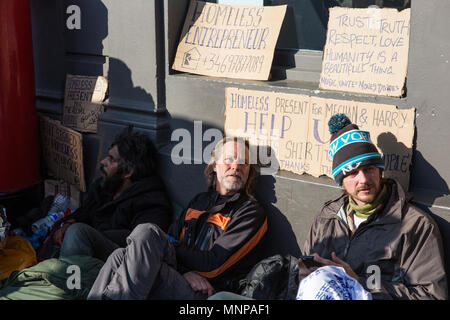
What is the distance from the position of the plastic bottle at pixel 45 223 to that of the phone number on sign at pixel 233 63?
6.30 feet

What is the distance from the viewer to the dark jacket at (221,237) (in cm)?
400

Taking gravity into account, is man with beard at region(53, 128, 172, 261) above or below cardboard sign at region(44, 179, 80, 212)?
above

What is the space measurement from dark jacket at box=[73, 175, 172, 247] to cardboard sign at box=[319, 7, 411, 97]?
153cm

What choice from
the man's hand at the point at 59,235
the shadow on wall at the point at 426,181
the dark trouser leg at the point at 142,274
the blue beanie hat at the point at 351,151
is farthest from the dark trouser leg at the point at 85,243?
the shadow on wall at the point at 426,181

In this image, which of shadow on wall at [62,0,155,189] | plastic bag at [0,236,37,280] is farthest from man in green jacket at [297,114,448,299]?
plastic bag at [0,236,37,280]

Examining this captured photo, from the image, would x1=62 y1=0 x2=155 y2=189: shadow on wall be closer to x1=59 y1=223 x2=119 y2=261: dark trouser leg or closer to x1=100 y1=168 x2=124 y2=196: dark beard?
x1=100 y1=168 x2=124 y2=196: dark beard

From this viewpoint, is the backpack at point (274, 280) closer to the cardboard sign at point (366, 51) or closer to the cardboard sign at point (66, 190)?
the cardboard sign at point (366, 51)

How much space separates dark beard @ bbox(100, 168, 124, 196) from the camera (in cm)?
494

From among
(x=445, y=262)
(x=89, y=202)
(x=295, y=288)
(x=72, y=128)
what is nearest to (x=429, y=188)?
(x=445, y=262)

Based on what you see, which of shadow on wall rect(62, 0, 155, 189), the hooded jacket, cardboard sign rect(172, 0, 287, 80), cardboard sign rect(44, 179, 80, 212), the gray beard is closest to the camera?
the hooded jacket

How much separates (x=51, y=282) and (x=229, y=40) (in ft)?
7.40

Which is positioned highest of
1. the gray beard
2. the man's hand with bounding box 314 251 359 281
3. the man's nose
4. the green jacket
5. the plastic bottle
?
the man's nose

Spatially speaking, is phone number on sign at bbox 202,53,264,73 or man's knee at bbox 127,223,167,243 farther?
phone number on sign at bbox 202,53,264,73
